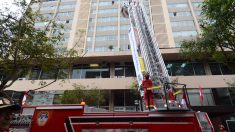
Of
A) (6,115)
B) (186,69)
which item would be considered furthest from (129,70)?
(6,115)

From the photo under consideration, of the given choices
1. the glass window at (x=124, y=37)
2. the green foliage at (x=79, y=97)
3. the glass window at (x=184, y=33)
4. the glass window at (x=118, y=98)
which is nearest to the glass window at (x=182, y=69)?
the glass window at (x=118, y=98)

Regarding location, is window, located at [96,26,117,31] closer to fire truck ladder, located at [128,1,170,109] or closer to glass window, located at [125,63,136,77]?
glass window, located at [125,63,136,77]

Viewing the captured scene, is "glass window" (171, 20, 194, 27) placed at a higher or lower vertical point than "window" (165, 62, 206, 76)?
higher

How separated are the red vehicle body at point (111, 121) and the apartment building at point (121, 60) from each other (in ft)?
18.6

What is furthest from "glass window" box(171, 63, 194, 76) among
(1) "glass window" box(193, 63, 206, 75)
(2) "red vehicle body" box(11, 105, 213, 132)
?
(2) "red vehicle body" box(11, 105, 213, 132)

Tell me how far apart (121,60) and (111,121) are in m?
23.8

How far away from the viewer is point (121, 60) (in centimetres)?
3045

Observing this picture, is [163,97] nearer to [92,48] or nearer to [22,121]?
[22,121]

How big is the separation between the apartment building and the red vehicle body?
18.6 feet

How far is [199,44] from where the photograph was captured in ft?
48.4

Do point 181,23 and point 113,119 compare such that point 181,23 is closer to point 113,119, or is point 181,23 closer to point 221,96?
point 221,96

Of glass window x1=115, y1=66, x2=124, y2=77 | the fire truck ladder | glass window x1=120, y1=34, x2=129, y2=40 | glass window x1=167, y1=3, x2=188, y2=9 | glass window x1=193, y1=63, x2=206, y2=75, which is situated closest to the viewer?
the fire truck ladder

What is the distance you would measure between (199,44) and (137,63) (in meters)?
6.38

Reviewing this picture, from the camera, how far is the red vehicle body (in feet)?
21.7
